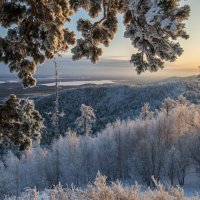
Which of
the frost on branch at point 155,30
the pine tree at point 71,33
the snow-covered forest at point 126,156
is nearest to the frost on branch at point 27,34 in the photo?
the pine tree at point 71,33

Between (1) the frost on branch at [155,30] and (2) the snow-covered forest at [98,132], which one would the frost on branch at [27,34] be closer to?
(2) the snow-covered forest at [98,132]

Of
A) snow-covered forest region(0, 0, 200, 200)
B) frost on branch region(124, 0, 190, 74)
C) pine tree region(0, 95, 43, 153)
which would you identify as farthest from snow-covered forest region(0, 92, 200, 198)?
frost on branch region(124, 0, 190, 74)

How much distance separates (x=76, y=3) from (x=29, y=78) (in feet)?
6.22

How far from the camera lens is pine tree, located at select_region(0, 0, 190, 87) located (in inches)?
233

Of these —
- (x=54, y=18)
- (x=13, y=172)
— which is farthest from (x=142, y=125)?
(x=54, y=18)

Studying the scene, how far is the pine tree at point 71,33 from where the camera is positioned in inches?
233

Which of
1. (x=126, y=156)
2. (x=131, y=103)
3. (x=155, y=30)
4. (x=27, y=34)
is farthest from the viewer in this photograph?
(x=131, y=103)

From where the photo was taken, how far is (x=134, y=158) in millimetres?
41750

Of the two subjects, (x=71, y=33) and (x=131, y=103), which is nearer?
(x=71, y=33)

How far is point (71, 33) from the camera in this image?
8312 millimetres

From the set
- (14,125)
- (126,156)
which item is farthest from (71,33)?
(126,156)

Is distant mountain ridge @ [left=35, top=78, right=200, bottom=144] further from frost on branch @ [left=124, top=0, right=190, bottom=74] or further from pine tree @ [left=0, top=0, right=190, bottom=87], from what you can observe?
frost on branch @ [left=124, top=0, right=190, bottom=74]

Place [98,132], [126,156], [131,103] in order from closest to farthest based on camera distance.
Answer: [126,156], [98,132], [131,103]

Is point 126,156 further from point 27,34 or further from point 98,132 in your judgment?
point 27,34
